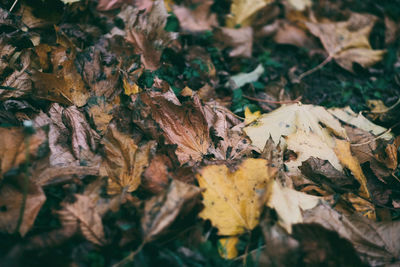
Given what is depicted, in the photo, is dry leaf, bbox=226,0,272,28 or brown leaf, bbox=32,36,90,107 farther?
dry leaf, bbox=226,0,272,28

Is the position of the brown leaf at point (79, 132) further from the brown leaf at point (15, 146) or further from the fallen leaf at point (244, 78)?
the fallen leaf at point (244, 78)

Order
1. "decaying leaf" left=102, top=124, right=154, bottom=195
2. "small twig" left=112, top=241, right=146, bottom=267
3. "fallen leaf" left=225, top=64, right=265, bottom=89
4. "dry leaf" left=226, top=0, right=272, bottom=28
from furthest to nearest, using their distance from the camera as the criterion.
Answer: "dry leaf" left=226, top=0, right=272, bottom=28 < "fallen leaf" left=225, top=64, right=265, bottom=89 < "decaying leaf" left=102, top=124, right=154, bottom=195 < "small twig" left=112, top=241, right=146, bottom=267

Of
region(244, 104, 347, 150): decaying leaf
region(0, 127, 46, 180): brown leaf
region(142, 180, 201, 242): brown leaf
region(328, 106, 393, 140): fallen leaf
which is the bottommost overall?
region(328, 106, 393, 140): fallen leaf

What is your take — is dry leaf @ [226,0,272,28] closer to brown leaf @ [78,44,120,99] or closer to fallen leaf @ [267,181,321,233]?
brown leaf @ [78,44,120,99]

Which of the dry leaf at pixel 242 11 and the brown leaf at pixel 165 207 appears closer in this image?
the brown leaf at pixel 165 207

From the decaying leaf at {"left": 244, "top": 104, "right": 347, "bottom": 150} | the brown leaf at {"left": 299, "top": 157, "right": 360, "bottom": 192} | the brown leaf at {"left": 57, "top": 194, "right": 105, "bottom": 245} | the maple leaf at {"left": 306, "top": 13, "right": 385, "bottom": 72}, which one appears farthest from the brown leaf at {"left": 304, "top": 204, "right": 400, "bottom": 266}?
the maple leaf at {"left": 306, "top": 13, "right": 385, "bottom": 72}

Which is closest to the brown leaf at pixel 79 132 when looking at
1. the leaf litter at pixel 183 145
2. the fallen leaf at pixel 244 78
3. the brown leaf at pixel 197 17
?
the leaf litter at pixel 183 145

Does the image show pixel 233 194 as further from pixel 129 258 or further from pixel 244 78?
pixel 244 78

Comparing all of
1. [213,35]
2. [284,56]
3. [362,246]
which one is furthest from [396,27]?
[362,246]

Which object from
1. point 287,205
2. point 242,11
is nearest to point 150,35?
point 242,11
